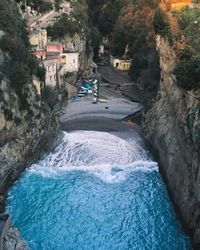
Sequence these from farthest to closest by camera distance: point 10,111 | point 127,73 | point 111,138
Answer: point 127,73 < point 111,138 < point 10,111

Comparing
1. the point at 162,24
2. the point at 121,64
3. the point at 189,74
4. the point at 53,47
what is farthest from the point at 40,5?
the point at 189,74

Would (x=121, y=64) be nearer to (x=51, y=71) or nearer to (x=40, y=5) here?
(x=40, y=5)

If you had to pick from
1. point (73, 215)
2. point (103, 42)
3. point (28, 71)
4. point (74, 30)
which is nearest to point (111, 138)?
point (28, 71)

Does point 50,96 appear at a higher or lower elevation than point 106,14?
lower

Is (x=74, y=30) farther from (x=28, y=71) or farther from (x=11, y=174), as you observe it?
Result: (x=11, y=174)

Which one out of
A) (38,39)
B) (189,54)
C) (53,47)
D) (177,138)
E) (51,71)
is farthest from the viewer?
(53,47)

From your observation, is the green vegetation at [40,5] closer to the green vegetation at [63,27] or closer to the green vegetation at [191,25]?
the green vegetation at [63,27]
